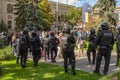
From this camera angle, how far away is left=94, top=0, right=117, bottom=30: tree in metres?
44.3

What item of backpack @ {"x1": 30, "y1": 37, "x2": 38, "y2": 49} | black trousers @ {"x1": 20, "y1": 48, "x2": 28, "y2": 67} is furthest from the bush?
backpack @ {"x1": 30, "y1": 37, "x2": 38, "y2": 49}

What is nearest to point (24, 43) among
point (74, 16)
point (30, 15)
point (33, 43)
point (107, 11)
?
point (33, 43)

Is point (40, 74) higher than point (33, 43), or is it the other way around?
point (33, 43)

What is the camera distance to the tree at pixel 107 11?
145ft

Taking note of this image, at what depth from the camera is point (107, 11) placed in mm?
44750

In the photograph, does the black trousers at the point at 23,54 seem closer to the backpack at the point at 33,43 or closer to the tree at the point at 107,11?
the backpack at the point at 33,43

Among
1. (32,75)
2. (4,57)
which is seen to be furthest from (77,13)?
(32,75)

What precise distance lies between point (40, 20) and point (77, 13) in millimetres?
33808

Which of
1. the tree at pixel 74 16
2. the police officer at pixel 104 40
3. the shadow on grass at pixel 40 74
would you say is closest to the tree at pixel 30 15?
the shadow on grass at pixel 40 74

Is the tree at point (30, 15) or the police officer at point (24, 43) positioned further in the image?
the tree at point (30, 15)

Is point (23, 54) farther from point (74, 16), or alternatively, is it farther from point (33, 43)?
point (74, 16)

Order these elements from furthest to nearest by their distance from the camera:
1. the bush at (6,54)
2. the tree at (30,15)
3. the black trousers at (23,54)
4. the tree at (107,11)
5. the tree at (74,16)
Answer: the tree at (74,16), the tree at (107,11), the tree at (30,15), the bush at (6,54), the black trousers at (23,54)

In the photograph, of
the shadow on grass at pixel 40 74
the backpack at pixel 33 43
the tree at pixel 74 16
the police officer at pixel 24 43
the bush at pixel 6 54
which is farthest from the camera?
the tree at pixel 74 16

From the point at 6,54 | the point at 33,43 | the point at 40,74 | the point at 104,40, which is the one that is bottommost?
the point at 40,74
